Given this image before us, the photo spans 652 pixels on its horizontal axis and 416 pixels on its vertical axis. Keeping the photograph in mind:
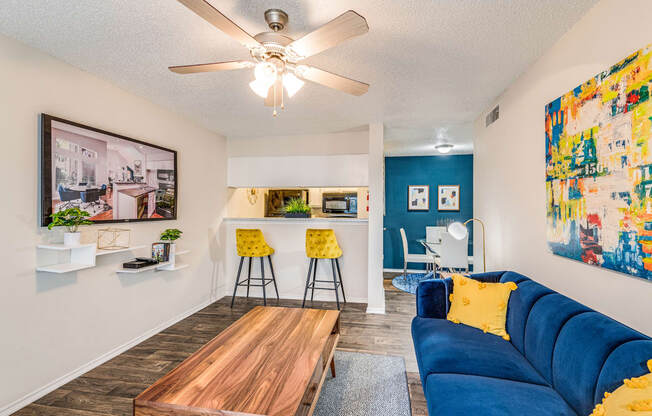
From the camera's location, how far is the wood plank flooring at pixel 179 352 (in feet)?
6.71

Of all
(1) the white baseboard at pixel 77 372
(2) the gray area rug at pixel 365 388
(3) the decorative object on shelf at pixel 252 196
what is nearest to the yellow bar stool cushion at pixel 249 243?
(1) the white baseboard at pixel 77 372

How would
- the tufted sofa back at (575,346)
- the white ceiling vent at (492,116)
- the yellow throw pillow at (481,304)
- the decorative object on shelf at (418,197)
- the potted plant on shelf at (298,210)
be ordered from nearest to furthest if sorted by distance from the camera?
the tufted sofa back at (575,346), the yellow throw pillow at (481,304), the white ceiling vent at (492,116), the potted plant on shelf at (298,210), the decorative object on shelf at (418,197)

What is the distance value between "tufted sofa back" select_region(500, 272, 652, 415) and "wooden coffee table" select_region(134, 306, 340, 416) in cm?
116

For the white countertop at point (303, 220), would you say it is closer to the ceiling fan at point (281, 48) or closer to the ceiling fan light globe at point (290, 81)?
the ceiling fan at point (281, 48)

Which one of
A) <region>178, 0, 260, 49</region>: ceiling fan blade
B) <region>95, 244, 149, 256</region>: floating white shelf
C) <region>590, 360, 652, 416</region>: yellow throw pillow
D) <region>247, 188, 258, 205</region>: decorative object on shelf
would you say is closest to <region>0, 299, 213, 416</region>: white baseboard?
<region>95, 244, 149, 256</region>: floating white shelf

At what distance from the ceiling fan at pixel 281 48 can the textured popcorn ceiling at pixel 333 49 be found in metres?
0.19

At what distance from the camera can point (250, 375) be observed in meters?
1.59

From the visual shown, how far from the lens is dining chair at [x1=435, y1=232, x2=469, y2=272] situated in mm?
4434

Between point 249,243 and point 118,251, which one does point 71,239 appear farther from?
point 249,243

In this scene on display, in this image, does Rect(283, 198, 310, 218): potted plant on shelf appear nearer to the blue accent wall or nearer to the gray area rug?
the gray area rug

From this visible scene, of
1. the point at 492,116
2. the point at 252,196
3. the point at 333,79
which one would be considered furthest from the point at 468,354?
the point at 252,196

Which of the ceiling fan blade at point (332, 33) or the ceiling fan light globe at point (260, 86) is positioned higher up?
the ceiling fan blade at point (332, 33)

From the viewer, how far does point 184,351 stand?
280 cm

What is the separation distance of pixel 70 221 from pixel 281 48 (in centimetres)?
188
